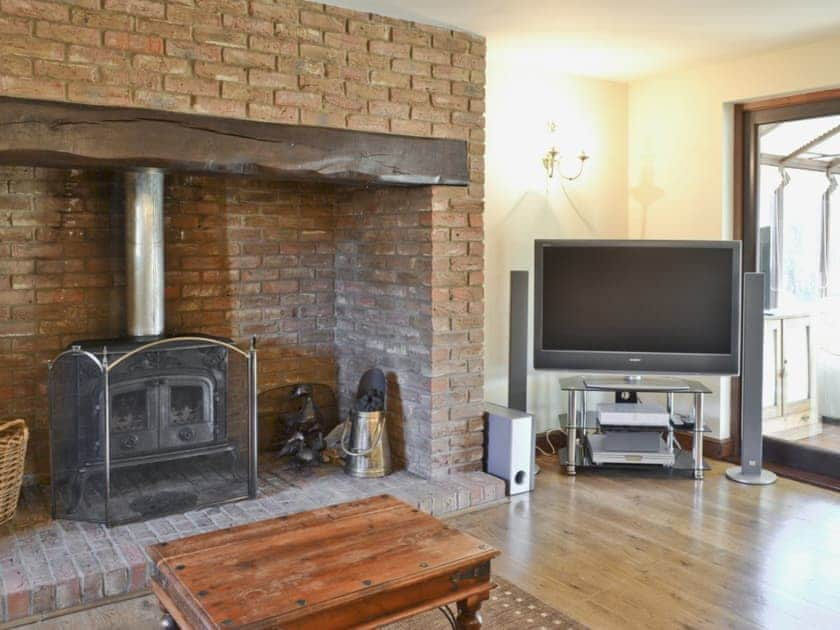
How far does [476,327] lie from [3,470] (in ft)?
6.90

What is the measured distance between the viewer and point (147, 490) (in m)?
3.41

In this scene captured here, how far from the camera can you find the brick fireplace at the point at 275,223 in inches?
117

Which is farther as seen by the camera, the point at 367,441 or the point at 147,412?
the point at 367,441

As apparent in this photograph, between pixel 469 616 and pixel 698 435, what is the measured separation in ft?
7.74

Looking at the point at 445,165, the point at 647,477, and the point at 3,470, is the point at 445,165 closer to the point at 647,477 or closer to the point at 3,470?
the point at 647,477

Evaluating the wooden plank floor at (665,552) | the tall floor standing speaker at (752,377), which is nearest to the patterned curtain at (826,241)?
the tall floor standing speaker at (752,377)

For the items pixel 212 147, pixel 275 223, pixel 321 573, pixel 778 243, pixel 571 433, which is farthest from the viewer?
pixel 778 243

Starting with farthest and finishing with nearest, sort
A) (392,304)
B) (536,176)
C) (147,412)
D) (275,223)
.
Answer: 1. (536,176)
2. (275,223)
3. (392,304)
4. (147,412)

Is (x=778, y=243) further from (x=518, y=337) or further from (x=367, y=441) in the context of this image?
(x=367, y=441)

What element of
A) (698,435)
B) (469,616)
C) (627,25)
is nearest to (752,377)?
(698,435)

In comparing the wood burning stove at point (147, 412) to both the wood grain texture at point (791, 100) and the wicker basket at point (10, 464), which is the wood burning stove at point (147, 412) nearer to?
the wicker basket at point (10, 464)

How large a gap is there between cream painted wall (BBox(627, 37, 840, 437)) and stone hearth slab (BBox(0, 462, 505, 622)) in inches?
73.8

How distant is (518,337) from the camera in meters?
4.23

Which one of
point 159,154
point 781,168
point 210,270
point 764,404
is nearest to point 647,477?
point 764,404
